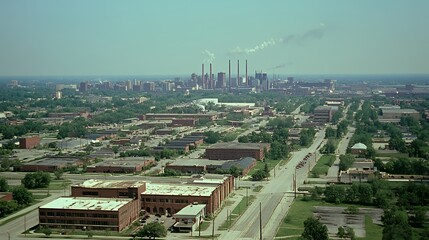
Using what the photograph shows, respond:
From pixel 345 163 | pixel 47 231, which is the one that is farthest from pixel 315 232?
pixel 345 163

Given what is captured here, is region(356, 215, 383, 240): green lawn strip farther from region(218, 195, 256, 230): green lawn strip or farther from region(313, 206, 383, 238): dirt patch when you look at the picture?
region(218, 195, 256, 230): green lawn strip

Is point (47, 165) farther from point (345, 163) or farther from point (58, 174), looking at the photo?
point (345, 163)

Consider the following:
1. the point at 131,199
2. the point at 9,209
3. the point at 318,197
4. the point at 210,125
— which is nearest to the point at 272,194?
the point at 318,197

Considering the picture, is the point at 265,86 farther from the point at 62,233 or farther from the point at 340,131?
the point at 62,233

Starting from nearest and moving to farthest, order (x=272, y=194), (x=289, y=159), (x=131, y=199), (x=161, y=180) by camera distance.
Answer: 1. (x=131, y=199)
2. (x=272, y=194)
3. (x=161, y=180)
4. (x=289, y=159)

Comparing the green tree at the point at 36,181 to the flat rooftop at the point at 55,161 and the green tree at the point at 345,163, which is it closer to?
the flat rooftop at the point at 55,161

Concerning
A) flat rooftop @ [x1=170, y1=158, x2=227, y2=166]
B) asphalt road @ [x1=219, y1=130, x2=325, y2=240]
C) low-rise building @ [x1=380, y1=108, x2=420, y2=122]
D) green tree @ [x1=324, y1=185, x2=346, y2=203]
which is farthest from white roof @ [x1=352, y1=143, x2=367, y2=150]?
low-rise building @ [x1=380, y1=108, x2=420, y2=122]
